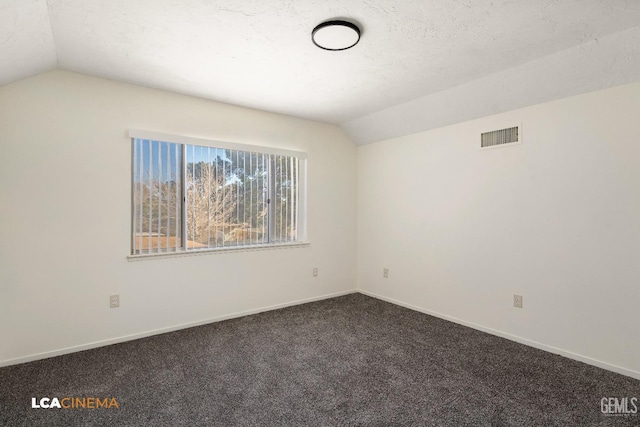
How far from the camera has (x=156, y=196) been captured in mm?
3139

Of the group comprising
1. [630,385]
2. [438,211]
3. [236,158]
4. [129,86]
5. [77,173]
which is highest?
[129,86]

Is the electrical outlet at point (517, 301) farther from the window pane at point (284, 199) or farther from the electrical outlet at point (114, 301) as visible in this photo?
the electrical outlet at point (114, 301)

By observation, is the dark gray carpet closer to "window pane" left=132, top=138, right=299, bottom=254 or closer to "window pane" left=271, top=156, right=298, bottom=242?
"window pane" left=132, top=138, right=299, bottom=254

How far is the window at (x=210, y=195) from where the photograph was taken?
122 inches

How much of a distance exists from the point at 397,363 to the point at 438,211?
6.04 feet

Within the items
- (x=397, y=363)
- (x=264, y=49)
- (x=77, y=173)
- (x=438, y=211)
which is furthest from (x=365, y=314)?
→ (x=77, y=173)

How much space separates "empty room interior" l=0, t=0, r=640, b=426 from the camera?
1978 millimetres

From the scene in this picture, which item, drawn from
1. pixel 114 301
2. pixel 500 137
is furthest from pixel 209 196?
pixel 500 137

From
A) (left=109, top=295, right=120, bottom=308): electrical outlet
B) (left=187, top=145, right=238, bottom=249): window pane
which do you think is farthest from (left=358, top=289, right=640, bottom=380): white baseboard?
(left=109, top=295, right=120, bottom=308): electrical outlet

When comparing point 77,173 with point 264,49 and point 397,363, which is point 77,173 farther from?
point 397,363

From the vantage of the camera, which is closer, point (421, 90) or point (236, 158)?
point (421, 90)

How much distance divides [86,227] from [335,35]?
2602 mm

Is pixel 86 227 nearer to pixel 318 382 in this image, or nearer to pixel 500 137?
pixel 318 382

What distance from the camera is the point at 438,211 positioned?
3688mm
